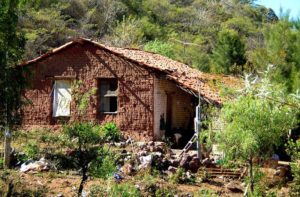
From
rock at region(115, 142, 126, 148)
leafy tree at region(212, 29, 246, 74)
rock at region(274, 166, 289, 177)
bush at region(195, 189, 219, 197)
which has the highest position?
leafy tree at region(212, 29, 246, 74)

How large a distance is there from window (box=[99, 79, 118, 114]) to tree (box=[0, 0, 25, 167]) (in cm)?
958

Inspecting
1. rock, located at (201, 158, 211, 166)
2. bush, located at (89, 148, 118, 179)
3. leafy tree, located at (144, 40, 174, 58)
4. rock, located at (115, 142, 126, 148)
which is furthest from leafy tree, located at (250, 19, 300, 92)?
leafy tree, located at (144, 40, 174, 58)

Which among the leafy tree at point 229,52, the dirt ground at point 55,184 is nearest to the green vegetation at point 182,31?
the leafy tree at point 229,52

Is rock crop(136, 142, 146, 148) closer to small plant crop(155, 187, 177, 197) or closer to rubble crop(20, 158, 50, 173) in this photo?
rubble crop(20, 158, 50, 173)

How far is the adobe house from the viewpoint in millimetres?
18906

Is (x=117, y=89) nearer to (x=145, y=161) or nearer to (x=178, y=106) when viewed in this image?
(x=178, y=106)

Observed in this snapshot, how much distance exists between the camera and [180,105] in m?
21.2

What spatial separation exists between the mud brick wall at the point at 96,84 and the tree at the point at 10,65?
8.87m

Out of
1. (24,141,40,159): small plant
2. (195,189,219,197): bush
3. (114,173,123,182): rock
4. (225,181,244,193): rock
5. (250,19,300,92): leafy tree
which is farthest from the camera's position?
(250,19,300,92): leafy tree

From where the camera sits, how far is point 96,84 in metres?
19.6

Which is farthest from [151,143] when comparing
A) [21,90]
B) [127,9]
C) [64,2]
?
[127,9]

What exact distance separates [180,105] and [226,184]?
8.33 metres

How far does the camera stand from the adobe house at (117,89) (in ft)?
62.0

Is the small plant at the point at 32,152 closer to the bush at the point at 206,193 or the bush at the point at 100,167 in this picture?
the bush at the point at 100,167
